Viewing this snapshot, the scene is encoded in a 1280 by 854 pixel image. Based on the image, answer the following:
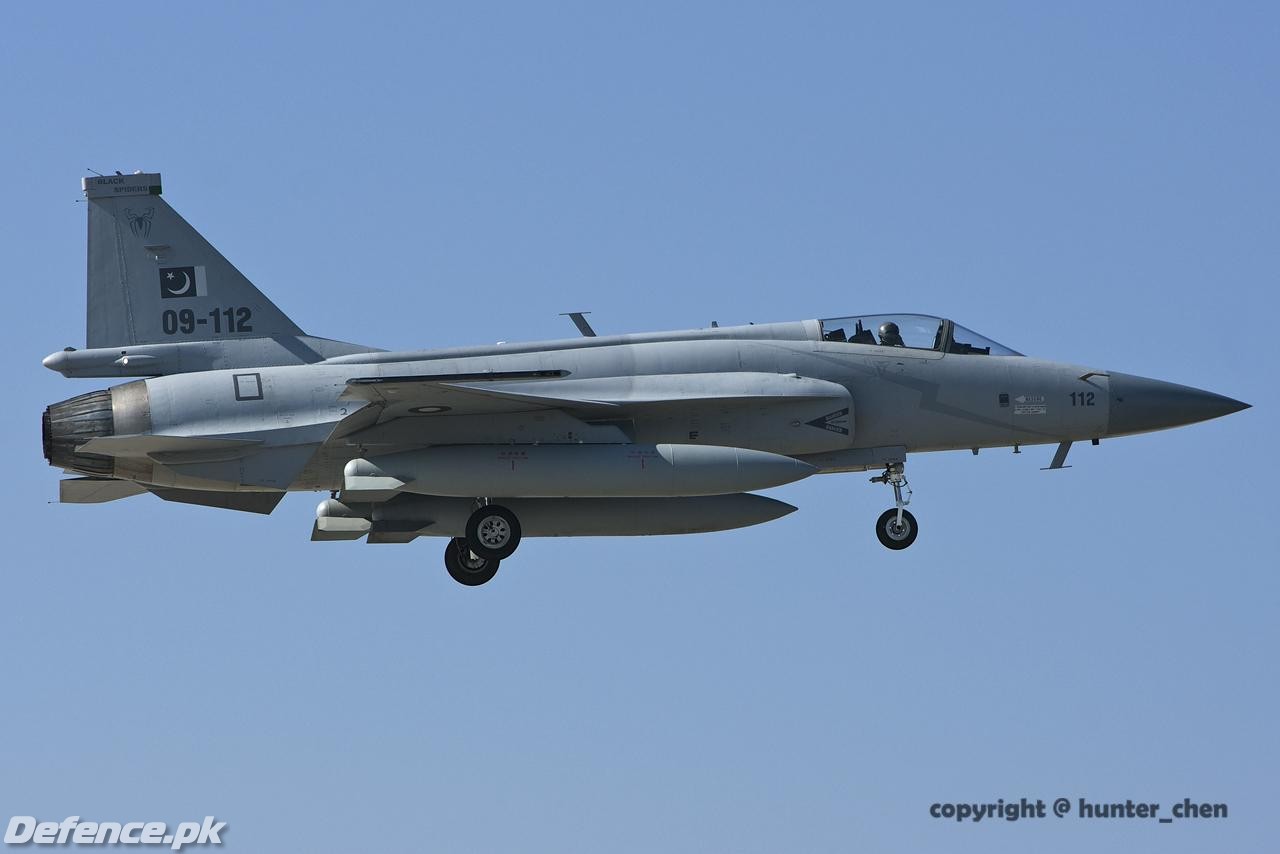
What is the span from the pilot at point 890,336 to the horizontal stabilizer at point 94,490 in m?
8.37

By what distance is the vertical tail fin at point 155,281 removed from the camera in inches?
805

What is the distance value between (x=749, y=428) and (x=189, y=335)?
617 cm

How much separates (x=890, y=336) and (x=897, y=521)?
207 centimetres

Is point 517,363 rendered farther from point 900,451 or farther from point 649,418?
point 900,451

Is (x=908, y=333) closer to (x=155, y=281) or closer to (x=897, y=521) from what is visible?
(x=897, y=521)

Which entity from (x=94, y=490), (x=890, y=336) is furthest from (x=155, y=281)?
(x=890, y=336)

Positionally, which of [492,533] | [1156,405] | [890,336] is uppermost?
[890,336]

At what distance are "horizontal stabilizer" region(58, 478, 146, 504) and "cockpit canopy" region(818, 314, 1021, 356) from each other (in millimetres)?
7906

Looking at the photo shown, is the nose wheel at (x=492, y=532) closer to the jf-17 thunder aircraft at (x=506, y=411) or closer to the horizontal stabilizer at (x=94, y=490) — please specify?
the jf-17 thunder aircraft at (x=506, y=411)

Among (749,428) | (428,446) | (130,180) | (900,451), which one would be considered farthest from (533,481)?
(130,180)

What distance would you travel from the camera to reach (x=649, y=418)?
20.1 metres

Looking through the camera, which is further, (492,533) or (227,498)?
(227,498)

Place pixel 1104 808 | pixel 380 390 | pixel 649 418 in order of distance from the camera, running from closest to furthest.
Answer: pixel 1104 808 < pixel 380 390 < pixel 649 418

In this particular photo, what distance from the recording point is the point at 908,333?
2106 cm
